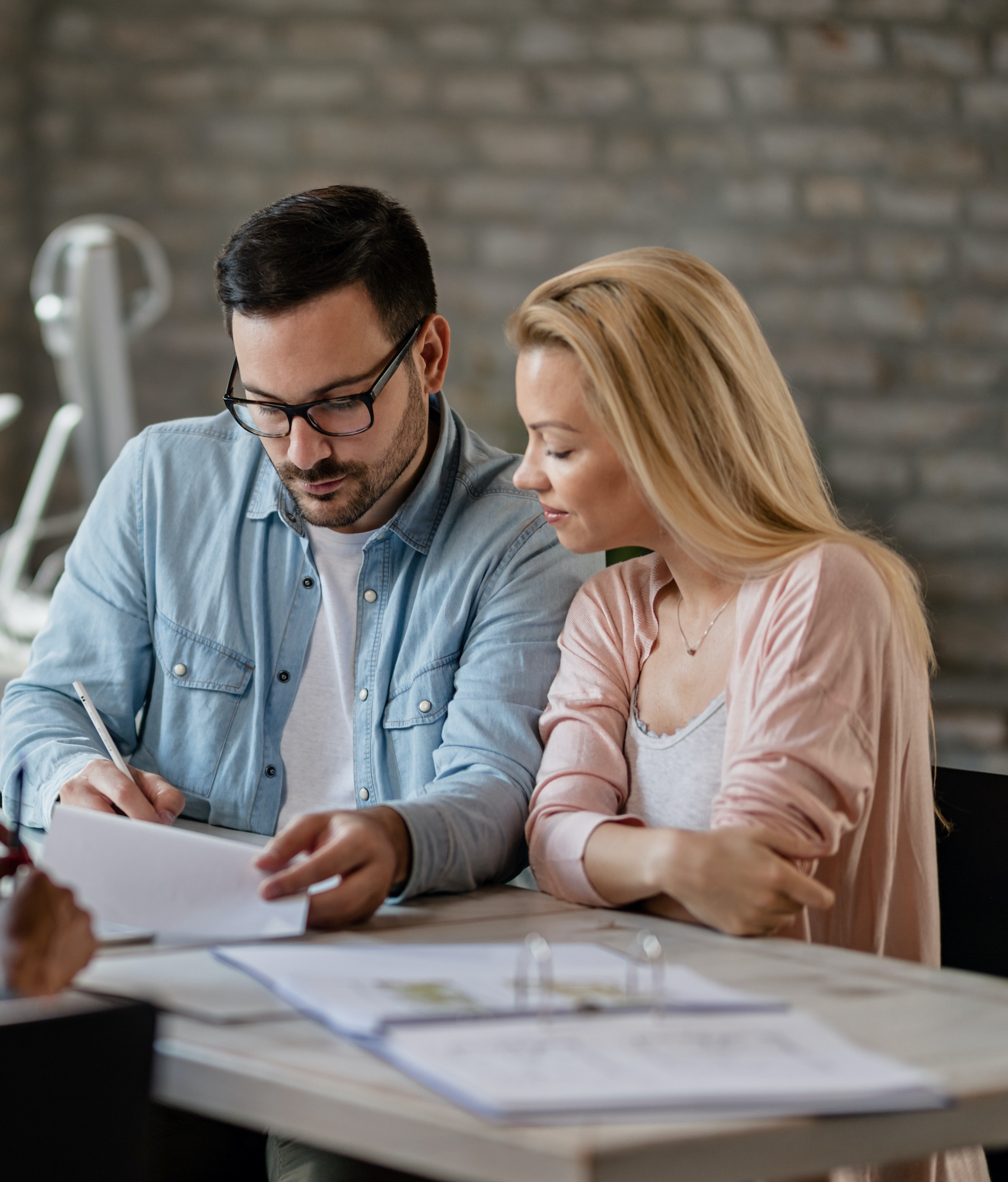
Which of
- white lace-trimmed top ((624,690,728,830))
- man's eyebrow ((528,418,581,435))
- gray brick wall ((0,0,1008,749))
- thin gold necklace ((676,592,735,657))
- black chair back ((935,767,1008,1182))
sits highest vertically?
gray brick wall ((0,0,1008,749))

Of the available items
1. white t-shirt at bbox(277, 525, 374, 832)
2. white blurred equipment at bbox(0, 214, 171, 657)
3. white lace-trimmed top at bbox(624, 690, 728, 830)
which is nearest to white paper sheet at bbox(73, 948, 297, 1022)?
white lace-trimmed top at bbox(624, 690, 728, 830)

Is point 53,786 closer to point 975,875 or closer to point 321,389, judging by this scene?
point 321,389

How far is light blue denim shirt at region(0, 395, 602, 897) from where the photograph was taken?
146cm

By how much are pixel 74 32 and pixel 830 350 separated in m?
2.48

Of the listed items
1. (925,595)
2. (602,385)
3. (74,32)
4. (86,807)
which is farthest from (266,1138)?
(74,32)

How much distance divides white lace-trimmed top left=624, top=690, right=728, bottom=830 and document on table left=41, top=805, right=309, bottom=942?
396 mm

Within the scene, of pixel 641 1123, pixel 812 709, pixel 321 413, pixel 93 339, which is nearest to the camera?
pixel 641 1123

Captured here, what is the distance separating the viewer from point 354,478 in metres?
1.53

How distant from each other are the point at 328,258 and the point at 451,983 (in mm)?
903

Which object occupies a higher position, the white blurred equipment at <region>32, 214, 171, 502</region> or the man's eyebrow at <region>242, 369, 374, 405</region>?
the white blurred equipment at <region>32, 214, 171, 502</region>

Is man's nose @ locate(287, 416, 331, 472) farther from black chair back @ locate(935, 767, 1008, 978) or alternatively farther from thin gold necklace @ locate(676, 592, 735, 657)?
black chair back @ locate(935, 767, 1008, 978)

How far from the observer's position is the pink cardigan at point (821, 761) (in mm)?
1120

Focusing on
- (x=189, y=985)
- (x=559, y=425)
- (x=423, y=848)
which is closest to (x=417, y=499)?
(x=559, y=425)

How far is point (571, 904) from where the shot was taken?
3.83 ft
